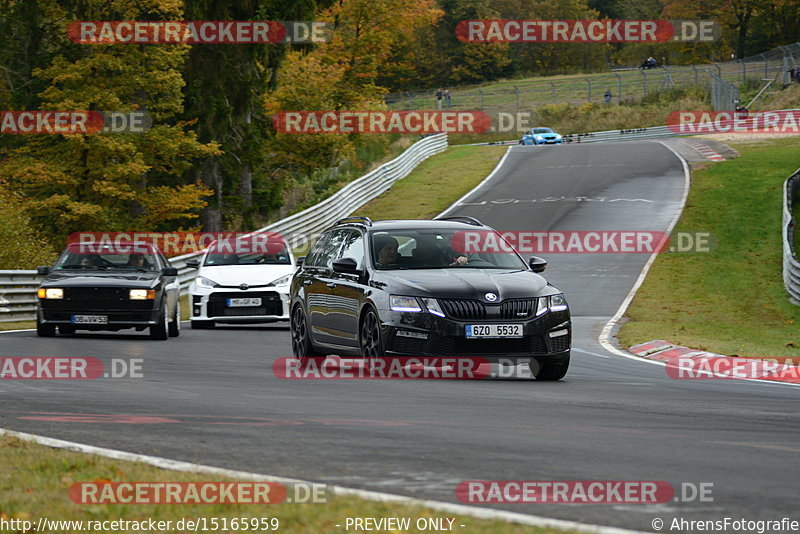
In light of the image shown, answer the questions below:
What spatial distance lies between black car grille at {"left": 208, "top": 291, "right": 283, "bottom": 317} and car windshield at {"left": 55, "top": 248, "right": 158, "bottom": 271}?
2.24 meters

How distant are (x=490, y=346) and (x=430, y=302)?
2.45 ft

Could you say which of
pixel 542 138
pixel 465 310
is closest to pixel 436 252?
pixel 465 310

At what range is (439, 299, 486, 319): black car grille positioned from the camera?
11898 millimetres

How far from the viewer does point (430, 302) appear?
1197 cm

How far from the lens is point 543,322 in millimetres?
12102

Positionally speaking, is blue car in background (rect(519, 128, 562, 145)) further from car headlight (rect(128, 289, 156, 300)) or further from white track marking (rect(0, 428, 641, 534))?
white track marking (rect(0, 428, 641, 534))

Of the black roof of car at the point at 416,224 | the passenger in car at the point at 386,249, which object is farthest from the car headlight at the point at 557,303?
the passenger in car at the point at 386,249

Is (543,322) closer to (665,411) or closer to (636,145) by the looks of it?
(665,411)

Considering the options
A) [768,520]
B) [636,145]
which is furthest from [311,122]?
[768,520]

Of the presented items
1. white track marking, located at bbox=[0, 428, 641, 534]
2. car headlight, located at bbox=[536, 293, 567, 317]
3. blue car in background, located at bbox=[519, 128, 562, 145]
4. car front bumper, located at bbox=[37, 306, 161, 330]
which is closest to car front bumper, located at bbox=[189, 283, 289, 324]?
car front bumper, located at bbox=[37, 306, 161, 330]

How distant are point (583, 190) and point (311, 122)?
1318 cm

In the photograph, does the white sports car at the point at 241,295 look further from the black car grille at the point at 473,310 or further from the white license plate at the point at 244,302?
the black car grille at the point at 473,310

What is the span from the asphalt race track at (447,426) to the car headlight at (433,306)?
27.9 inches

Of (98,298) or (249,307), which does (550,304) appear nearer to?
(98,298)
